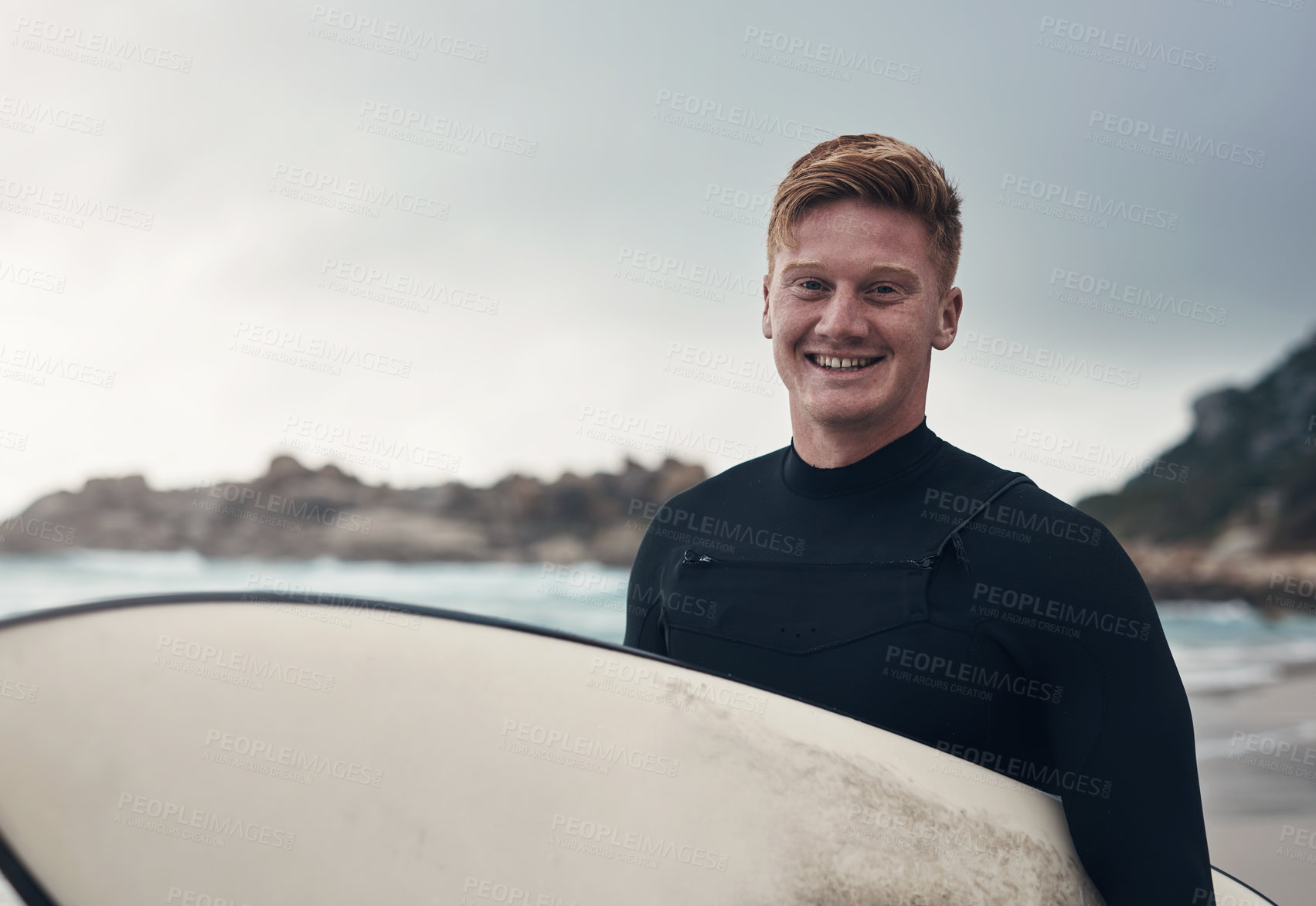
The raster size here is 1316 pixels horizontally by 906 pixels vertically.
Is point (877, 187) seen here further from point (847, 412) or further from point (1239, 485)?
point (1239, 485)

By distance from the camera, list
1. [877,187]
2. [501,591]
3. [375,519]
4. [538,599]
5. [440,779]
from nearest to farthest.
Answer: [440,779]
[877,187]
[538,599]
[501,591]
[375,519]

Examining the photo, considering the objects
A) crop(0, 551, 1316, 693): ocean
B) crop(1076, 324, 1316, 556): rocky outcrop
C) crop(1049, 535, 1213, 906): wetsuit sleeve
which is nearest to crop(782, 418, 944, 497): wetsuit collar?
crop(1049, 535, 1213, 906): wetsuit sleeve

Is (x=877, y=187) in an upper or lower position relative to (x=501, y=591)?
upper

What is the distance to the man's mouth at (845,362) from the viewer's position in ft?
4.59

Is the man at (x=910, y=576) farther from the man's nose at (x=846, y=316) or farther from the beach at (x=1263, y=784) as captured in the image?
the beach at (x=1263, y=784)

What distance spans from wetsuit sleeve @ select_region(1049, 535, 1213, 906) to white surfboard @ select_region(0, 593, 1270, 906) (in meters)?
0.06

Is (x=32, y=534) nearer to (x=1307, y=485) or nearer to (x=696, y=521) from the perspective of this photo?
(x=696, y=521)

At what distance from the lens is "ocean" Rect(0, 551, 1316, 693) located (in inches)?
475

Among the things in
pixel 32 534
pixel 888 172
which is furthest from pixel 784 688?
pixel 32 534

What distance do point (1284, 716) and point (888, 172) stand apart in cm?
911

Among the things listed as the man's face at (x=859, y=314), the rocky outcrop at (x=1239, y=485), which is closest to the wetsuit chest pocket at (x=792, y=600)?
the man's face at (x=859, y=314)

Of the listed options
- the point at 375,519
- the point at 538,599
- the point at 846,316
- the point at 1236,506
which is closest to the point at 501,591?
the point at 538,599

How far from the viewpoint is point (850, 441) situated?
148 cm

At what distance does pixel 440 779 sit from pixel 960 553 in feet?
2.61
